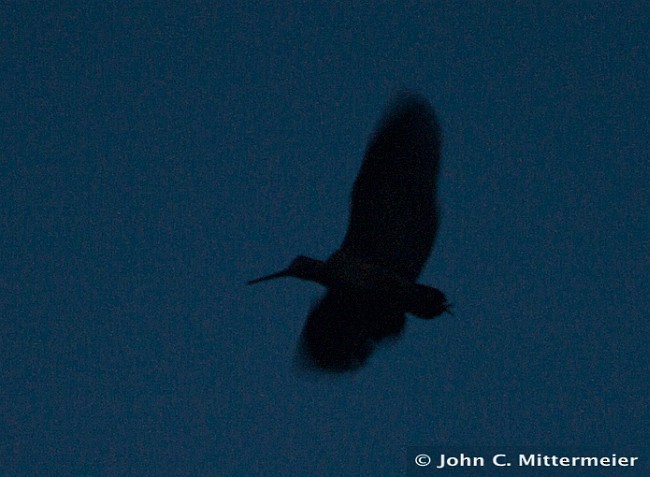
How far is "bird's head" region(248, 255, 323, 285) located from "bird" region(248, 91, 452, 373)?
1 centimetres

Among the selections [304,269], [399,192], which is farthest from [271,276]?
[399,192]

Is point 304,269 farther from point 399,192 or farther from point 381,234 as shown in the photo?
point 399,192

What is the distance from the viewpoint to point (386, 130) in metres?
10.4

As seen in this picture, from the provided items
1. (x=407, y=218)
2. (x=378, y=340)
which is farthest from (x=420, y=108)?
(x=378, y=340)

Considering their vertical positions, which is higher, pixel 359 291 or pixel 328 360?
pixel 359 291

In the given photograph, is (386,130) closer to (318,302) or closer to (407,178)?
(407,178)

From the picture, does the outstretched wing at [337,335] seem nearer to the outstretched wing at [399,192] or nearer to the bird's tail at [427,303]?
the outstretched wing at [399,192]

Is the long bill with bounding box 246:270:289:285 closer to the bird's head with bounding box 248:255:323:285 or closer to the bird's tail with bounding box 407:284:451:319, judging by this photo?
the bird's head with bounding box 248:255:323:285

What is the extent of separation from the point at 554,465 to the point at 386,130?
4924mm

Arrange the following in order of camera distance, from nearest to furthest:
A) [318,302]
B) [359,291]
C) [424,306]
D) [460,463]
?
1. [424,306]
2. [359,291]
3. [318,302]
4. [460,463]

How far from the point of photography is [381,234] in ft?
34.3

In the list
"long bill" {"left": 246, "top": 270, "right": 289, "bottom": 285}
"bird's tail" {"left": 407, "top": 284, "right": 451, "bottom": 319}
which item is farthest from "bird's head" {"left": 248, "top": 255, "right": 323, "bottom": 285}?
"bird's tail" {"left": 407, "top": 284, "right": 451, "bottom": 319}

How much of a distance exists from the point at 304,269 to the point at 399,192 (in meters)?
1.51

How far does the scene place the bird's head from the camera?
9.98m
